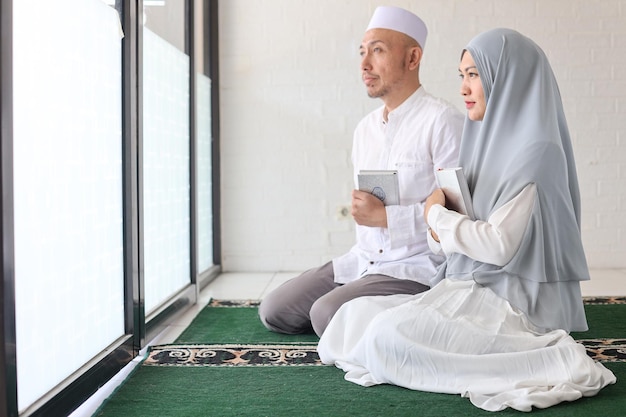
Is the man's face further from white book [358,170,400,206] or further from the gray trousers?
the gray trousers

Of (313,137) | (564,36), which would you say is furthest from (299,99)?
(564,36)

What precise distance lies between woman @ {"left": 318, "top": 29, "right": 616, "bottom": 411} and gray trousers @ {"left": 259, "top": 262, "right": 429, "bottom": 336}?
13.6 inches

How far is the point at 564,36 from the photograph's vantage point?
4930 millimetres

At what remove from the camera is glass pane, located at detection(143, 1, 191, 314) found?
127 inches

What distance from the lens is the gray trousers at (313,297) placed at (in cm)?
283

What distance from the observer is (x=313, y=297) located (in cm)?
317

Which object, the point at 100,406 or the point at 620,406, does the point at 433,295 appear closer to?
the point at 620,406

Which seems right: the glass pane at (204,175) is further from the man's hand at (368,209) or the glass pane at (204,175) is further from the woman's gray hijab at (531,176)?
the woman's gray hijab at (531,176)

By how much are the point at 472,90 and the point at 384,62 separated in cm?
63

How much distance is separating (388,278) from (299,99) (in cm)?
239

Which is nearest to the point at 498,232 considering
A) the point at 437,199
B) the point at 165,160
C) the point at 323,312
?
the point at 437,199

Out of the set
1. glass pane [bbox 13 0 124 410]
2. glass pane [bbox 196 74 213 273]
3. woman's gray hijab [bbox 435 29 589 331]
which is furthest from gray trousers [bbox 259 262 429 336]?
glass pane [bbox 196 74 213 273]

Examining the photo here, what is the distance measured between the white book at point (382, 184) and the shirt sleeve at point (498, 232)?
1.72 feet

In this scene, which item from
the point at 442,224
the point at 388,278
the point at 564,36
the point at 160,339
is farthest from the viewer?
the point at 564,36
